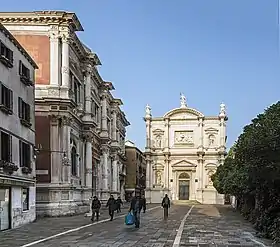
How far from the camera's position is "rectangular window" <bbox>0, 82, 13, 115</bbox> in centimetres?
2389

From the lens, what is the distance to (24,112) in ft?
92.1

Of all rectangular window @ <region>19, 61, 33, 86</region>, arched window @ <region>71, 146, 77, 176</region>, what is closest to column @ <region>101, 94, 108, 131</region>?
arched window @ <region>71, 146, 77, 176</region>

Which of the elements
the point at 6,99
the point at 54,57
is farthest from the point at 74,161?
the point at 6,99

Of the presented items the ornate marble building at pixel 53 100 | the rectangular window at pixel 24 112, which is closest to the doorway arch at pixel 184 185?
the ornate marble building at pixel 53 100

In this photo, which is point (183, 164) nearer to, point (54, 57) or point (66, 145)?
point (66, 145)

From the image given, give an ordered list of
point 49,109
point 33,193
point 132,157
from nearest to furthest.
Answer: point 33,193 → point 49,109 → point 132,157

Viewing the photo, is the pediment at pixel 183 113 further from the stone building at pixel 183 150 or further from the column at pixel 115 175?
the column at pixel 115 175

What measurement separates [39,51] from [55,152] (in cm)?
684

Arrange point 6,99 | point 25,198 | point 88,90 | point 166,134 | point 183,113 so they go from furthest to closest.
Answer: point 183,113
point 166,134
point 88,90
point 25,198
point 6,99

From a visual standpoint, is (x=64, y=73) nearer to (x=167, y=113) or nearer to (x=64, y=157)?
(x=64, y=157)

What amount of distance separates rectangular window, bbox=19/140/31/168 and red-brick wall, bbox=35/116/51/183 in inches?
347

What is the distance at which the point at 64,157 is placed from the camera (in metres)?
38.4

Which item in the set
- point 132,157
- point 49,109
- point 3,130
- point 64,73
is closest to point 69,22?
point 64,73

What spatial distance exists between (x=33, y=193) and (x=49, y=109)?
944cm
